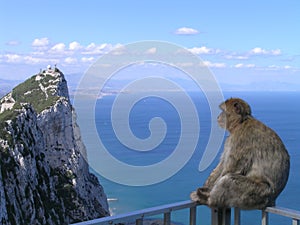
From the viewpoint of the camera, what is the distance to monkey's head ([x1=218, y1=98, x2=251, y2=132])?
339 centimetres

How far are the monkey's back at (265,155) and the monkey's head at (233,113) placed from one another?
6.4 inches

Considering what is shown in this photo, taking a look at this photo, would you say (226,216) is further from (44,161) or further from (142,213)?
(44,161)

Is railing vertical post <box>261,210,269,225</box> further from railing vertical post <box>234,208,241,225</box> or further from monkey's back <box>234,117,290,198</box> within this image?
monkey's back <box>234,117,290,198</box>

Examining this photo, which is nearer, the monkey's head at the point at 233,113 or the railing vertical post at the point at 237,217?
the railing vertical post at the point at 237,217

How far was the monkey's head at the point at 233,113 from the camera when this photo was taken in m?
3.39

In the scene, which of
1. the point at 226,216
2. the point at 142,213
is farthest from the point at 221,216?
the point at 142,213

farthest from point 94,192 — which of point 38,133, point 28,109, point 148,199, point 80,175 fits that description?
point 28,109

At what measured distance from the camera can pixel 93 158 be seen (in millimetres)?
38375

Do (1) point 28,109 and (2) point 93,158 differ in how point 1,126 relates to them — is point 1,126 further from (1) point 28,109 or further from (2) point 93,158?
(2) point 93,158

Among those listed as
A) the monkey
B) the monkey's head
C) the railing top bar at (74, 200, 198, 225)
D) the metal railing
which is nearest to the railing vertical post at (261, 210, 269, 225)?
the metal railing

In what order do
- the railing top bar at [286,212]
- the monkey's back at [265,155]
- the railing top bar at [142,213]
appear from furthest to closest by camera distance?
1. the monkey's back at [265,155]
2. the railing top bar at [286,212]
3. the railing top bar at [142,213]

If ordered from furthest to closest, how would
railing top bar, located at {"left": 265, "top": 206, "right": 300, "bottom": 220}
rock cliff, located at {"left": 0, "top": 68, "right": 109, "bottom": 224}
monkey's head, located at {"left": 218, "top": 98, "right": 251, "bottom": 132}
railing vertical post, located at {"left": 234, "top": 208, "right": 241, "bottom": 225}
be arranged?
rock cliff, located at {"left": 0, "top": 68, "right": 109, "bottom": 224}, monkey's head, located at {"left": 218, "top": 98, "right": 251, "bottom": 132}, railing vertical post, located at {"left": 234, "top": 208, "right": 241, "bottom": 225}, railing top bar, located at {"left": 265, "top": 206, "right": 300, "bottom": 220}

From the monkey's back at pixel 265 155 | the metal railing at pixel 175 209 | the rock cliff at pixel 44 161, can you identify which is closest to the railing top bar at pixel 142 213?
the metal railing at pixel 175 209

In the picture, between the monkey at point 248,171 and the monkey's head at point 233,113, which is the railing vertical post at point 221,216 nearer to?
the monkey at point 248,171
